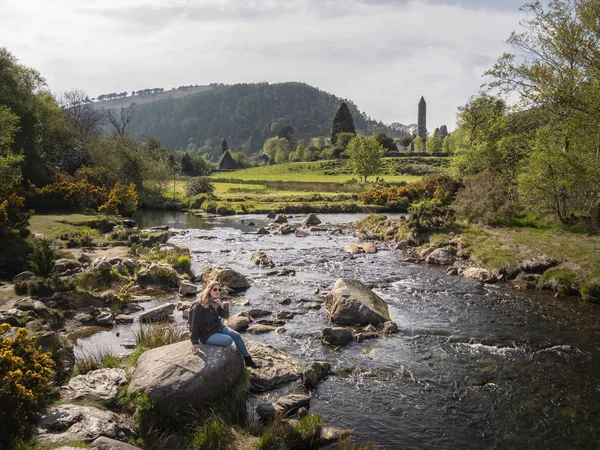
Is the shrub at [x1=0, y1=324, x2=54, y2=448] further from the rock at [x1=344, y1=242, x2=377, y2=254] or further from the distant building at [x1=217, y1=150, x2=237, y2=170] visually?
the distant building at [x1=217, y1=150, x2=237, y2=170]

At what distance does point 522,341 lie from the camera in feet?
48.6

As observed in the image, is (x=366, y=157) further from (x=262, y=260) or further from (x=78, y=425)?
(x=78, y=425)

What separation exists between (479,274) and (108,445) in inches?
815

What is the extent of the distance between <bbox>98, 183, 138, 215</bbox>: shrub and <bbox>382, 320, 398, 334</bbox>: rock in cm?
3149

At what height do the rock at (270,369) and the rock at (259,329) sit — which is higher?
the rock at (270,369)

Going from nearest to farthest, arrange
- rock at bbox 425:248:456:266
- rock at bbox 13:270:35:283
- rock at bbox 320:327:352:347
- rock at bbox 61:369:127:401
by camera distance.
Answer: rock at bbox 61:369:127:401 < rock at bbox 320:327:352:347 < rock at bbox 13:270:35:283 < rock at bbox 425:248:456:266

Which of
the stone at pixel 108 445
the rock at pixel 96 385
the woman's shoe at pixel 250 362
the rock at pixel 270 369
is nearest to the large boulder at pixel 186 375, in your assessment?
the rock at pixel 96 385

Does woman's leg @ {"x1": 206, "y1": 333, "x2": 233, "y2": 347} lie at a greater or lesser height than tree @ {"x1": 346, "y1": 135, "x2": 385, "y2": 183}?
lesser

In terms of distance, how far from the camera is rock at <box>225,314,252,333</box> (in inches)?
627

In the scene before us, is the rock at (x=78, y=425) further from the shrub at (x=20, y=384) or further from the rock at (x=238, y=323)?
the rock at (x=238, y=323)

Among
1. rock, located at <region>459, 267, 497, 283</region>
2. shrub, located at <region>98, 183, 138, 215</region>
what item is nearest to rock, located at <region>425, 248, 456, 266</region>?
rock, located at <region>459, 267, 497, 283</region>

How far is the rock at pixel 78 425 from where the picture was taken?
7.95 m

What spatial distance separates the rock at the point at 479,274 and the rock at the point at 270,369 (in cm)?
1409

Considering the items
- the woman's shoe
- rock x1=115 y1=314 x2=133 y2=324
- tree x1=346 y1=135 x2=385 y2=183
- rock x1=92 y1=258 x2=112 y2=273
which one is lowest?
rock x1=115 y1=314 x2=133 y2=324
